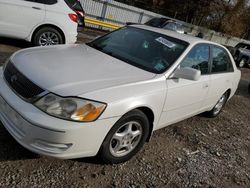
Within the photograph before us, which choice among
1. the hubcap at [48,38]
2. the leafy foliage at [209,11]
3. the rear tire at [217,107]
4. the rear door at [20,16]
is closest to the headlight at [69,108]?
the rear tire at [217,107]

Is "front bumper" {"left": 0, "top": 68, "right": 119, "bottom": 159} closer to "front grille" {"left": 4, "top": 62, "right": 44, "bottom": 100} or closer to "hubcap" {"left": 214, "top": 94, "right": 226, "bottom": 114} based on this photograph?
"front grille" {"left": 4, "top": 62, "right": 44, "bottom": 100}

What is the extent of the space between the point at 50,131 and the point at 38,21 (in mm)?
4987

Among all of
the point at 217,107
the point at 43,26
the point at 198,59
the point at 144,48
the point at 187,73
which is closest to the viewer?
Answer: the point at 187,73

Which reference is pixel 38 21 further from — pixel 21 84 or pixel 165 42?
pixel 21 84

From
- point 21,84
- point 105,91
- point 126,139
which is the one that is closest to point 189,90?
point 126,139

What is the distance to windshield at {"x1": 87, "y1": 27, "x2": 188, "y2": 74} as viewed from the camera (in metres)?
3.97

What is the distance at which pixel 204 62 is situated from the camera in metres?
4.66

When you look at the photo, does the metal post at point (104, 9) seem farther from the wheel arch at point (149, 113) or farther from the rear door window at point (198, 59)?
the wheel arch at point (149, 113)

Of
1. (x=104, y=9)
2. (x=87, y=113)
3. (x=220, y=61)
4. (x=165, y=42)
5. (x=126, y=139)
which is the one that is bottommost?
(x=104, y=9)

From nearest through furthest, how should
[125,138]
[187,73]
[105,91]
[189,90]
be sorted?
[105,91] < [125,138] < [187,73] < [189,90]

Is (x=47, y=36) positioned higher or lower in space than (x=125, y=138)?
lower

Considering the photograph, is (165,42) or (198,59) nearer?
(165,42)

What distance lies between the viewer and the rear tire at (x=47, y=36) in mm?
7242

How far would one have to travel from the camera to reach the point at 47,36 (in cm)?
738
